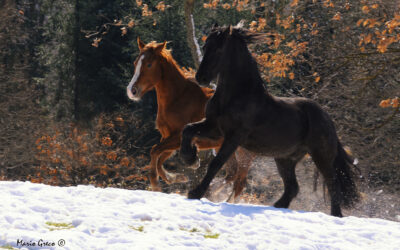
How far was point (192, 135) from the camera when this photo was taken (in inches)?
241

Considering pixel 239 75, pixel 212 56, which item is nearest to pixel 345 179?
pixel 239 75

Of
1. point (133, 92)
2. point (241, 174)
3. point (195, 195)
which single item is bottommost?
point (241, 174)

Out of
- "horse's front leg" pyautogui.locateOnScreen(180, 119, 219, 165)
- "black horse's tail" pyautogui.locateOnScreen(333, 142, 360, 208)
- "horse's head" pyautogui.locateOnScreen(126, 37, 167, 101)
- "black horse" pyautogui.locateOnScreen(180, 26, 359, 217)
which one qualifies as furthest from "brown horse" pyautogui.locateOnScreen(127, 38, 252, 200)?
"black horse's tail" pyautogui.locateOnScreen(333, 142, 360, 208)

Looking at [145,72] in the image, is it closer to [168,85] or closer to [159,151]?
[168,85]

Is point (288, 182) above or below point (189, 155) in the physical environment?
below

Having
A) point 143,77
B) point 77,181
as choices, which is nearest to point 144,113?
point 77,181

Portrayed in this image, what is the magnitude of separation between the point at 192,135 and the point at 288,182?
64.7 inches

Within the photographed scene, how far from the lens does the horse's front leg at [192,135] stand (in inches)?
241

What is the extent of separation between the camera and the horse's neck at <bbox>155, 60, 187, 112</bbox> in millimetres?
8375

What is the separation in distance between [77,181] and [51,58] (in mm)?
13242

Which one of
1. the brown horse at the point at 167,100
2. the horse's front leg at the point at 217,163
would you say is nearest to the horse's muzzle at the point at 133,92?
the brown horse at the point at 167,100

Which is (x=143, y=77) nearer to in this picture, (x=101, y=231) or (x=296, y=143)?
(x=296, y=143)

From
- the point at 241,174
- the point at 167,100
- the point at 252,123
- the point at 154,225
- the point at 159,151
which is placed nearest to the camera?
the point at 154,225

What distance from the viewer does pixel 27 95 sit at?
19.5 metres
